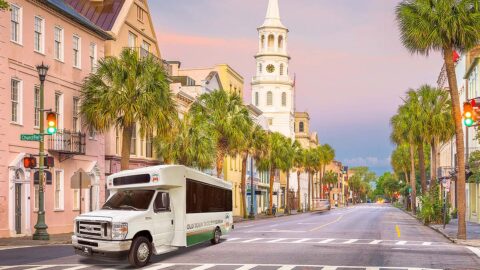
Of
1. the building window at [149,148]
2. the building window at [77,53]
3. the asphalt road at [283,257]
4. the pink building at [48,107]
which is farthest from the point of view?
the building window at [149,148]

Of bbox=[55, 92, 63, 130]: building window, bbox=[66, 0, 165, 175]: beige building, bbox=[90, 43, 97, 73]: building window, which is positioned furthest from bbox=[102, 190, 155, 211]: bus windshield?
bbox=[90, 43, 97, 73]: building window

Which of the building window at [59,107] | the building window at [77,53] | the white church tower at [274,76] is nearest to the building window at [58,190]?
the building window at [59,107]

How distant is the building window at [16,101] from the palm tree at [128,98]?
4.03 m

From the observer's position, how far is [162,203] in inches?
792

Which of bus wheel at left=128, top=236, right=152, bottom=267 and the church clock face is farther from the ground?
the church clock face

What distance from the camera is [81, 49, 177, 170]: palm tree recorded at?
116 feet

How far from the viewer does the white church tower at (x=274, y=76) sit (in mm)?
127625

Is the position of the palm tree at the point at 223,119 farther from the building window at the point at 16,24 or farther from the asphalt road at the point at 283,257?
the asphalt road at the point at 283,257

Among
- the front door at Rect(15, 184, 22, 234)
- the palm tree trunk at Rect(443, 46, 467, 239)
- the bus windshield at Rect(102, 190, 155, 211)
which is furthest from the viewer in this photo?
the front door at Rect(15, 184, 22, 234)

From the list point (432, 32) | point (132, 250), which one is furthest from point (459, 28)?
point (132, 250)

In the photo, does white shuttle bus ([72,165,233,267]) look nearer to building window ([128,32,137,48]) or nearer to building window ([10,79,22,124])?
building window ([10,79,22,124])

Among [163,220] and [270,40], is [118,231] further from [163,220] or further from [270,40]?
[270,40]

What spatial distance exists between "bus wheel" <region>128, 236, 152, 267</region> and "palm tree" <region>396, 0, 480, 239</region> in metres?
17.2

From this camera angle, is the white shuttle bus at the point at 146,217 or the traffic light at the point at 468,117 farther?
the traffic light at the point at 468,117
